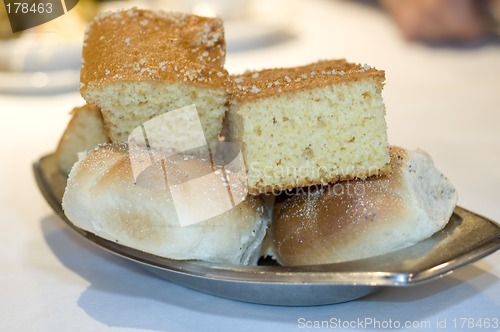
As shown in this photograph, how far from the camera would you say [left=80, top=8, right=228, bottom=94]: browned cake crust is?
3.64ft

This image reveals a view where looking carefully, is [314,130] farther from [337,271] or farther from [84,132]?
[84,132]

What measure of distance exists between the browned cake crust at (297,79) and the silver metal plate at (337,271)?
28 centimetres

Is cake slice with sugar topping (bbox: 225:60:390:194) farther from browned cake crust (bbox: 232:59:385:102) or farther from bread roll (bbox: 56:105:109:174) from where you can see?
bread roll (bbox: 56:105:109:174)

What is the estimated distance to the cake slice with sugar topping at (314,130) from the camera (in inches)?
41.5

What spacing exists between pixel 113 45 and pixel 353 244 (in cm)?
60

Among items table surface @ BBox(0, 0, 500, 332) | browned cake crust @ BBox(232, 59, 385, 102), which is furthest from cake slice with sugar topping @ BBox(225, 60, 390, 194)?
table surface @ BBox(0, 0, 500, 332)

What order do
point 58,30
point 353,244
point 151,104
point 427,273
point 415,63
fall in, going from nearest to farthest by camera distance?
1. point 427,273
2. point 353,244
3. point 151,104
4. point 415,63
5. point 58,30

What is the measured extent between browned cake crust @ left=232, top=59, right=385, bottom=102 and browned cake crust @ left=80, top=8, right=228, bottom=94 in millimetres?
57

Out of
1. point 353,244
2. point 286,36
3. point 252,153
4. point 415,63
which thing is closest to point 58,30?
point 286,36

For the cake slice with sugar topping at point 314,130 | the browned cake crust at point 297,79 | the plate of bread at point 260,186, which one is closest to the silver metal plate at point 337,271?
the plate of bread at point 260,186

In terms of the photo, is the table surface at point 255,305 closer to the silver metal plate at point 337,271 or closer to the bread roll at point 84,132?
the silver metal plate at point 337,271

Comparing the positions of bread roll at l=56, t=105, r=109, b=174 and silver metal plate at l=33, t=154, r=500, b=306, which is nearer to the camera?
silver metal plate at l=33, t=154, r=500, b=306

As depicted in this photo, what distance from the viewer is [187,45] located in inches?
48.6

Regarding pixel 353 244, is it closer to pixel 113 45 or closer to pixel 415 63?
pixel 113 45
